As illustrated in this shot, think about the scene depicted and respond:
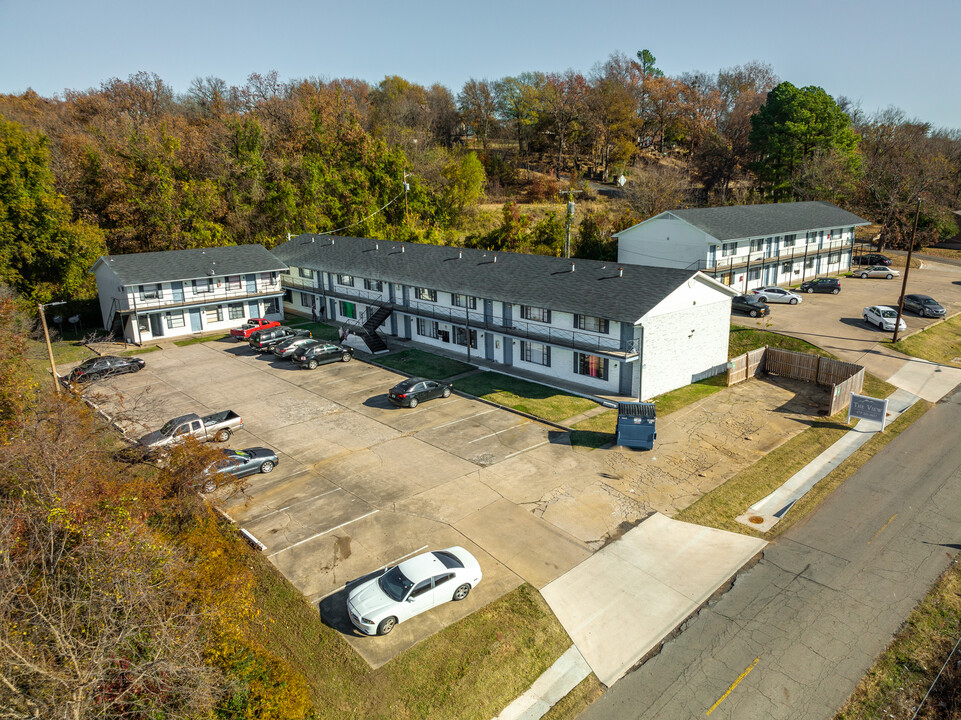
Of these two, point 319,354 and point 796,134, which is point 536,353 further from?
point 796,134

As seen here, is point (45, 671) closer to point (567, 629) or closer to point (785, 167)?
point (567, 629)

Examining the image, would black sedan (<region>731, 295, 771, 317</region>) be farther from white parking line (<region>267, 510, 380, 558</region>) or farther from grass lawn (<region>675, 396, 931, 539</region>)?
white parking line (<region>267, 510, 380, 558</region>)

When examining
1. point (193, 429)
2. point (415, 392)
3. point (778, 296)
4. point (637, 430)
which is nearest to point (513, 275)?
point (415, 392)

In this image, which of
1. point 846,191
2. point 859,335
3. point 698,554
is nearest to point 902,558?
point 698,554

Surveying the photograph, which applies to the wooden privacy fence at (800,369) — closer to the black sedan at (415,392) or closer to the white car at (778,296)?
the white car at (778,296)

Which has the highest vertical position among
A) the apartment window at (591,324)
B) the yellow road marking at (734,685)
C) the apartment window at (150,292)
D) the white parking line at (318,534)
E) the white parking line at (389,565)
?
the apartment window at (150,292)

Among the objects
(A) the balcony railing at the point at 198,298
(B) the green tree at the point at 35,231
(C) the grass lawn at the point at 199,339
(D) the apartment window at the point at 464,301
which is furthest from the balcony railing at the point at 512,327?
(B) the green tree at the point at 35,231

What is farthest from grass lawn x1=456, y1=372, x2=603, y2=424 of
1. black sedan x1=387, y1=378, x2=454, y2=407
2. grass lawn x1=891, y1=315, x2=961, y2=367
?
grass lawn x1=891, y1=315, x2=961, y2=367
